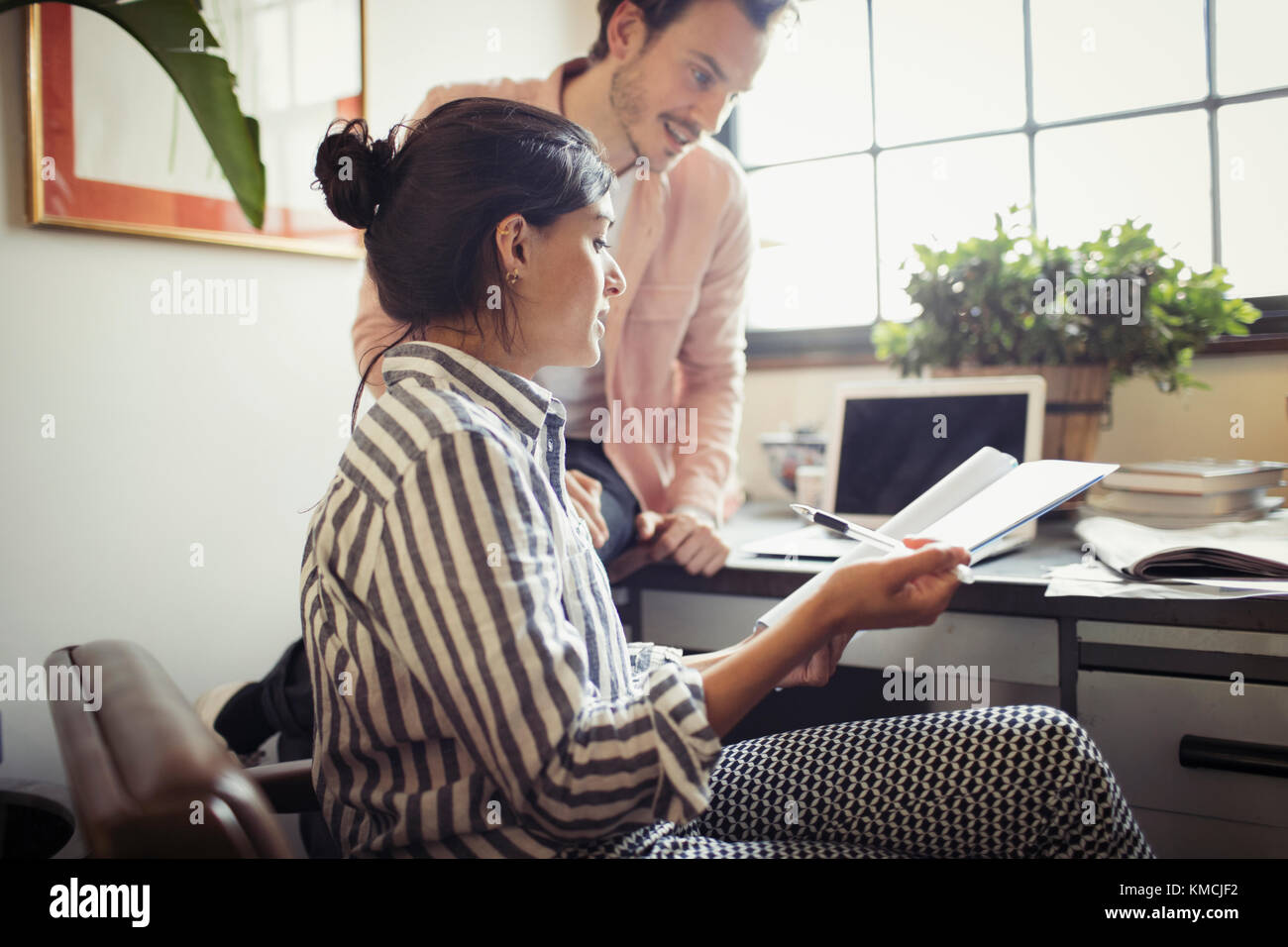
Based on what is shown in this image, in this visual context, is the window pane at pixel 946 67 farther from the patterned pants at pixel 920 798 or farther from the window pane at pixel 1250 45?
the patterned pants at pixel 920 798

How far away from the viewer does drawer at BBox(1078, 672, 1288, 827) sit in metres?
0.98

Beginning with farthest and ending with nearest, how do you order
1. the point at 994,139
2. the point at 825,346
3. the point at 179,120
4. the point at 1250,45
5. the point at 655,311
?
the point at 825,346
the point at 994,139
the point at 1250,45
the point at 655,311
the point at 179,120

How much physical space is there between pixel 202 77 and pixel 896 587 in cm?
104

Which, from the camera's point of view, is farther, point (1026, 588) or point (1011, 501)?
point (1026, 588)

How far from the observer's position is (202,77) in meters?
1.18

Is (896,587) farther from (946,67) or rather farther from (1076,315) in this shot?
(946,67)

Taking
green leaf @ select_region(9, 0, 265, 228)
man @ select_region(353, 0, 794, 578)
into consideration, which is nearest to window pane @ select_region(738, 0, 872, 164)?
man @ select_region(353, 0, 794, 578)

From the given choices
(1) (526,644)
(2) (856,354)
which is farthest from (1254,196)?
(1) (526,644)

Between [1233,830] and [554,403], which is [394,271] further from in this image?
[1233,830]

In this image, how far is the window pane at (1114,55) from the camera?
177 cm

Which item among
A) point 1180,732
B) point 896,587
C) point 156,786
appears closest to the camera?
point 156,786

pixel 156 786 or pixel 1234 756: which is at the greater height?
pixel 156 786

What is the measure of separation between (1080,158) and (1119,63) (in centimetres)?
18
